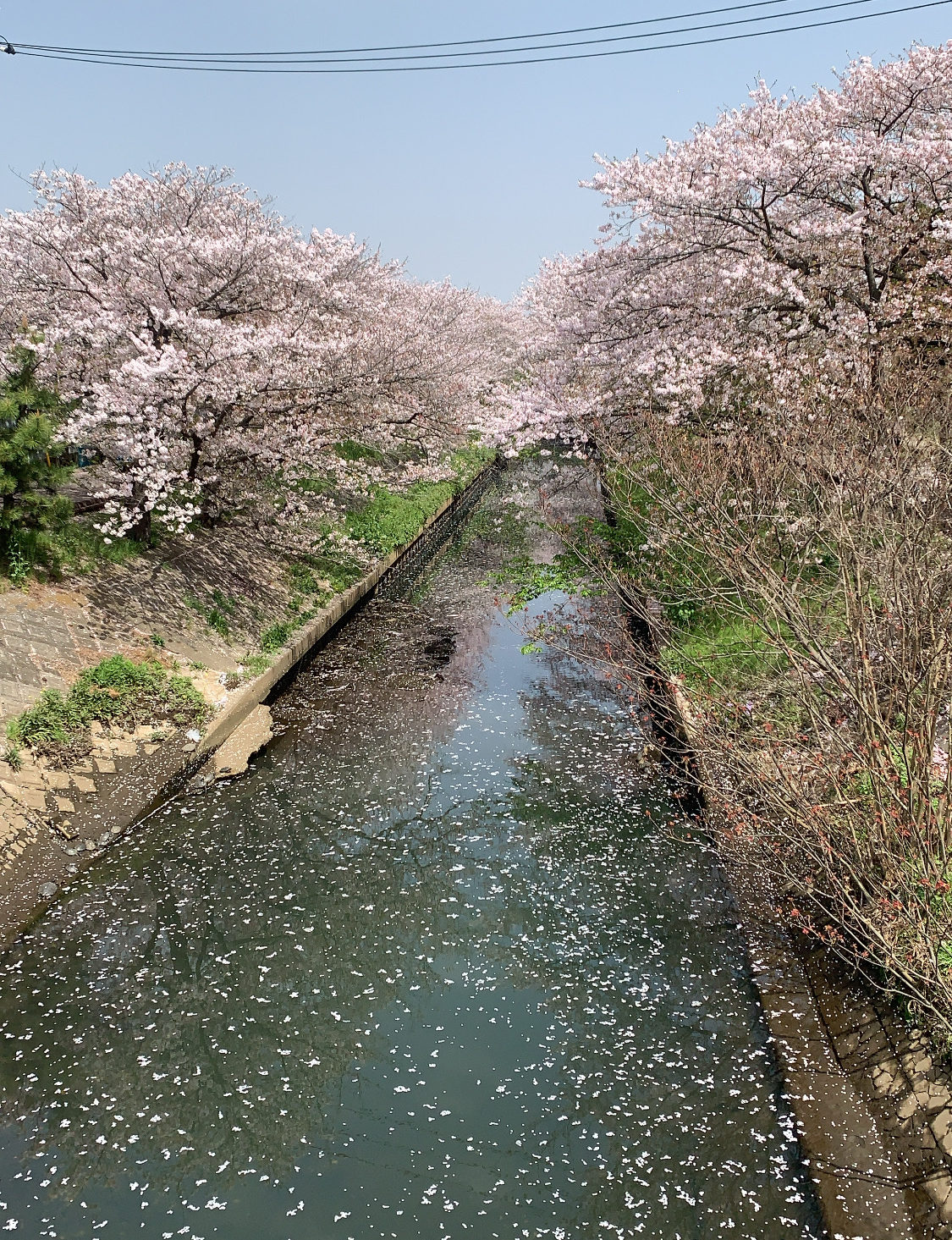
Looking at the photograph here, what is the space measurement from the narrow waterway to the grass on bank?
167 centimetres

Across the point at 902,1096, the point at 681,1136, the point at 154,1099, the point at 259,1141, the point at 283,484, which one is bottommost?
the point at 902,1096

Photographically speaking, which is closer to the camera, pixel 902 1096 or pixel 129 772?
pixel 902 1096

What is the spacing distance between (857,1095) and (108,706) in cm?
1015

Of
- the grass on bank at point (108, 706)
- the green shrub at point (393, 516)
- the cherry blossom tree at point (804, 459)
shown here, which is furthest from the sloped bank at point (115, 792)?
the green shrub at point (393, 516)

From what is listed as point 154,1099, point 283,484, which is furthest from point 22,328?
point 154,1099

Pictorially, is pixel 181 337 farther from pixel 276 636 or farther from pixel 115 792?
pixel 115 792

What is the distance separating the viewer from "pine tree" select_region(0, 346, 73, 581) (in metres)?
12.7

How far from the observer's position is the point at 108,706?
12.0 metres

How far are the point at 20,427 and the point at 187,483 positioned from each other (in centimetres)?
419

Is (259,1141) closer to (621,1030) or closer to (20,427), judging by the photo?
(621,1030)

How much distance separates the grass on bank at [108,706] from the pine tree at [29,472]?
100 inches

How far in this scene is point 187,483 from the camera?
659 inches

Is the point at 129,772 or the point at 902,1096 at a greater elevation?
the point at 129,772

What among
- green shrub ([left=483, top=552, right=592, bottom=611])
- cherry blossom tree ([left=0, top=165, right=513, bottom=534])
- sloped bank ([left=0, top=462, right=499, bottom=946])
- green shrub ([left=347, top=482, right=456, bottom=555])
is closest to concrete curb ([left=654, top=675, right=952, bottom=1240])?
sloped bank ([left=0, top=462, right=499, bottom=946])
